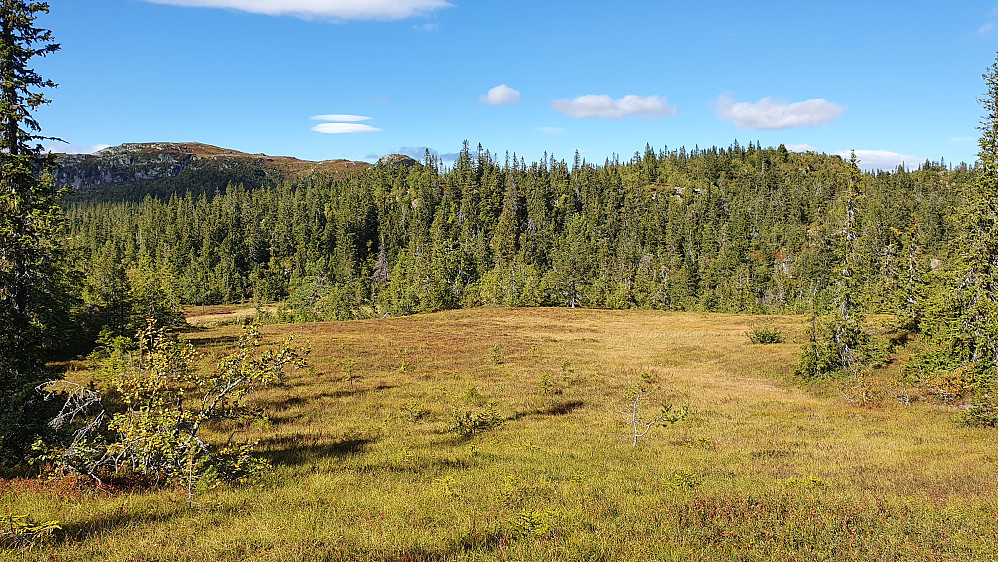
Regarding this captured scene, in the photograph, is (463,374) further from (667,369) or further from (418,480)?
(418,480)

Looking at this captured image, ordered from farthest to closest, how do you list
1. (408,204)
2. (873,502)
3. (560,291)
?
(408,204) → (560,291) → (873,502)

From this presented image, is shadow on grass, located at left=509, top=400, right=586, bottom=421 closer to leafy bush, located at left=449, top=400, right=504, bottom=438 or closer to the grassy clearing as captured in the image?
the grassy clearing

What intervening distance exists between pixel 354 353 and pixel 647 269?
12158 cm

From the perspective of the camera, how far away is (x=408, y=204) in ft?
559

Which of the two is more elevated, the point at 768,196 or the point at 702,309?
the point at 768,196

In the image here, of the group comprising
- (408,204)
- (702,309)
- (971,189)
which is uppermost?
(408,204)

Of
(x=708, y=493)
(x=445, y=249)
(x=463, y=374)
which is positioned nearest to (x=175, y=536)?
(x=708, y=493)

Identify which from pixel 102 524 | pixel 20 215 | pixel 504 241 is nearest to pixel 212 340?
pixel 20 215

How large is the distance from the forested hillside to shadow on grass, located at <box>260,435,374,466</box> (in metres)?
77.5

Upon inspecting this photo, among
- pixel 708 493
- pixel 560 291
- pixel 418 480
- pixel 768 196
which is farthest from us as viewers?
pixel 768 196

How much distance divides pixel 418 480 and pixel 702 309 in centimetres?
10820

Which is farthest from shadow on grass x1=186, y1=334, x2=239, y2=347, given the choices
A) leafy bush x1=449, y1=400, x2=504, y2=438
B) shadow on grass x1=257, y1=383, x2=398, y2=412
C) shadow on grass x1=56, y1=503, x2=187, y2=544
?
shadow on grass x1=56, y1=503, x2=187, y2=544

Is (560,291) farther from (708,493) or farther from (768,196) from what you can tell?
(768,196)

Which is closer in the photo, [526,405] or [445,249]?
[526,405]
